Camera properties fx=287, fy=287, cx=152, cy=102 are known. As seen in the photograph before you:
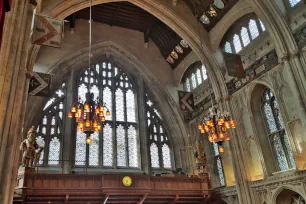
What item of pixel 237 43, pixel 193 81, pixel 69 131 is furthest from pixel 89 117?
pixel 193 81

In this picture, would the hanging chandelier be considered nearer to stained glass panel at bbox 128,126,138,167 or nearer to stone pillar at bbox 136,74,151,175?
stone pillar at bbox 136,74,151,175

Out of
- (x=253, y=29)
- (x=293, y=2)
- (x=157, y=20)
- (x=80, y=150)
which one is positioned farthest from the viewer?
(x=157, y=20)

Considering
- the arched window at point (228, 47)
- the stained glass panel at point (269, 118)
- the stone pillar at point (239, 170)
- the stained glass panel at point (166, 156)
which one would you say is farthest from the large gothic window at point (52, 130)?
the stained glass panel at point (269, 118)

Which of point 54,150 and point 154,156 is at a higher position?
point 54,150

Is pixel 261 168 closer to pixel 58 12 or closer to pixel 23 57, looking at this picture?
pixel 23 57

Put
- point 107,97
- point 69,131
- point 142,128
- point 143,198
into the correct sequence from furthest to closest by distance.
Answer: point 107,97, point 142,128, point 69,131, point 143,198

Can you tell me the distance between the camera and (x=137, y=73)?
62.7 feet

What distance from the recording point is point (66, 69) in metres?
17.2

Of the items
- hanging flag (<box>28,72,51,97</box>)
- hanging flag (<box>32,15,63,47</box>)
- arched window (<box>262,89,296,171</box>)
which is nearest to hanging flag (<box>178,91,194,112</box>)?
arched window (<box>262,89,296,171</box>)

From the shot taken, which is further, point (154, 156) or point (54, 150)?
point (154, 156)

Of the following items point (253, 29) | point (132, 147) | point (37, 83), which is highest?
point (253, 29)

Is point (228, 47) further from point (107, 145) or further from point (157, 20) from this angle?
point (107, 145)

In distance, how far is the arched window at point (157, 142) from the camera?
17453 millimetres

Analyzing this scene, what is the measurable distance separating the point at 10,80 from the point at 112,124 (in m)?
10.9
